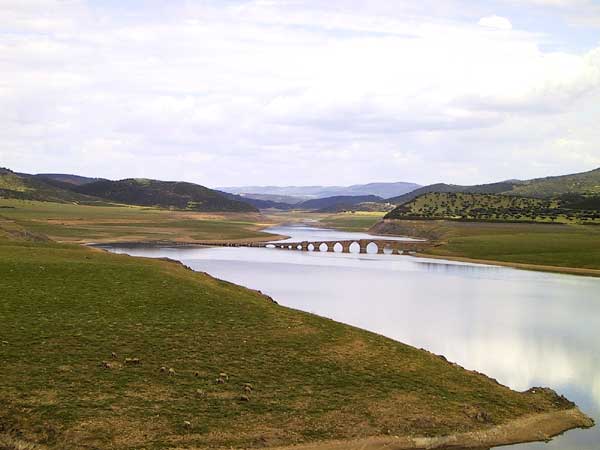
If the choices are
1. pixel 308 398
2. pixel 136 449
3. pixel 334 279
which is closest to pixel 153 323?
pixel 308 398

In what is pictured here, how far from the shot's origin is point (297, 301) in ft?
232

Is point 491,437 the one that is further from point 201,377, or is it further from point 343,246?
point 343,246

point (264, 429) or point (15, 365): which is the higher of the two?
point (15, 365)

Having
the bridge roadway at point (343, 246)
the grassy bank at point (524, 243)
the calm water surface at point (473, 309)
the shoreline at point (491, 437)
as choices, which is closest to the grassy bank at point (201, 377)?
the shoreline at point (491, 437)

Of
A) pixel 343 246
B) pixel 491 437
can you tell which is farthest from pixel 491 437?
pixel 343 246

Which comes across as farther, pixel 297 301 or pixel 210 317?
pixel 297 301

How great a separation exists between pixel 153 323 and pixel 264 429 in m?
12.7

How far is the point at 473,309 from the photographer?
6931 cm

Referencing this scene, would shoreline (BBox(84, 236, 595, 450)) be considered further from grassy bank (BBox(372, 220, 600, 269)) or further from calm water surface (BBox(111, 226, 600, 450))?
grassy bank (BBox(372, 220, 600, 269))

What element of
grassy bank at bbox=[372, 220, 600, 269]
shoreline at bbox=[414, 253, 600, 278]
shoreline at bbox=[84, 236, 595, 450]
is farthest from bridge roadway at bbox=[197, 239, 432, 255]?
shoreline at bbox=[84, 236, 595, 450]

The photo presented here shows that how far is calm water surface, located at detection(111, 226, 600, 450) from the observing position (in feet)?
138

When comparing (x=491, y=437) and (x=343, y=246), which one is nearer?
(x=491, y=437)

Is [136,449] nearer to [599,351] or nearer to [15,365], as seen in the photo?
[15,365]

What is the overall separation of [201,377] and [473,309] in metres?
45.6
